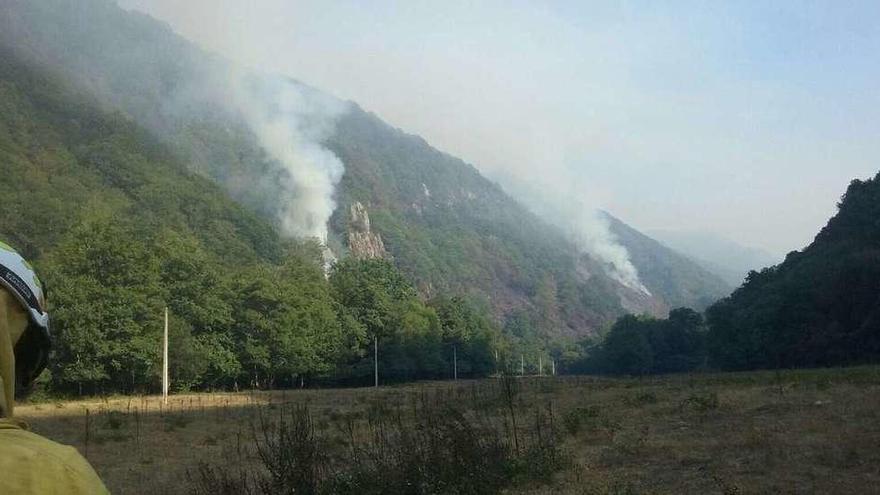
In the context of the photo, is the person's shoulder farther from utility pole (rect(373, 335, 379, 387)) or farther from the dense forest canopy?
utility pole (rect(373, 335, 379, 387))

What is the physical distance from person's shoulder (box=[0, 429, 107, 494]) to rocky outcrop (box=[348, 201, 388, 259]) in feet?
566

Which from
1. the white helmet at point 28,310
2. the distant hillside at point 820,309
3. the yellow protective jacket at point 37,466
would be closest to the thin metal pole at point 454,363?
the distant hillside at point 820,309

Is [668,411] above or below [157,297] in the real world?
below

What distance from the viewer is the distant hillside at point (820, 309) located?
45562mm

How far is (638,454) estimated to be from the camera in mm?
10984

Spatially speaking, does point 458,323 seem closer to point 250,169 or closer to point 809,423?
point 809,423

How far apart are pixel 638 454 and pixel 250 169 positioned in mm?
179682

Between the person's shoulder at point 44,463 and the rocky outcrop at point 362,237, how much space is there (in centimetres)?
17240

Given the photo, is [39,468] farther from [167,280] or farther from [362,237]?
[362,237]

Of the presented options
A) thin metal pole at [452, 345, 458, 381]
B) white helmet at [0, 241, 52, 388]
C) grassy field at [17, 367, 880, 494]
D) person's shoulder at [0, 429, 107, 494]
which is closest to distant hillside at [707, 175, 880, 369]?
grassy field at [17, 367, 880, 494]

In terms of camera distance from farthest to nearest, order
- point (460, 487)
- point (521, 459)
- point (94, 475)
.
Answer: point (521, 459), point (460, 487), point (94, 475)

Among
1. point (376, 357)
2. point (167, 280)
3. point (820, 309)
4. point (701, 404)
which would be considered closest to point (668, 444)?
point (701, 404)

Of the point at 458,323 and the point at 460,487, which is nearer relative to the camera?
the point at 460,487

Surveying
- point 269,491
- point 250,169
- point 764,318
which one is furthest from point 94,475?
point 250,169
